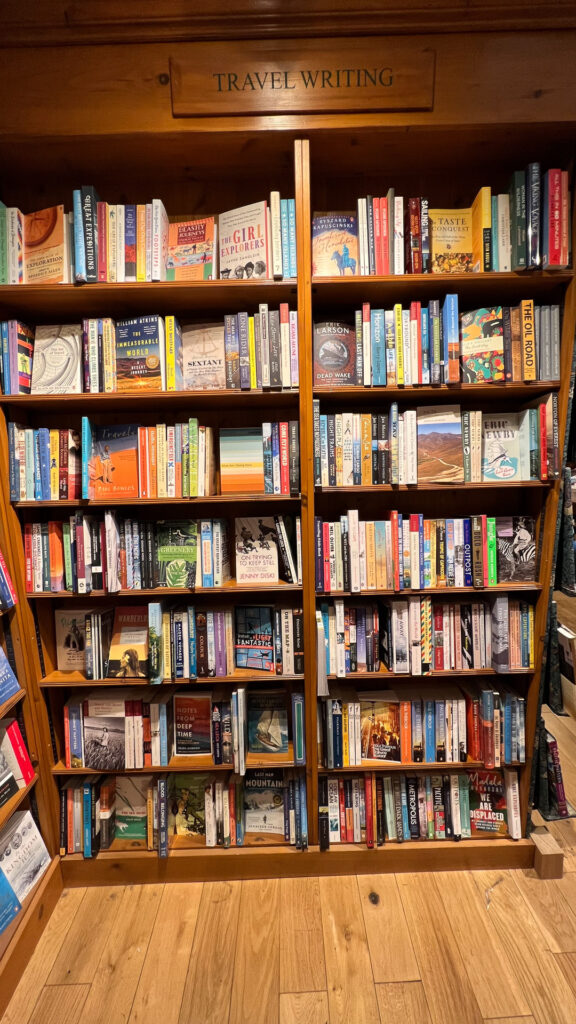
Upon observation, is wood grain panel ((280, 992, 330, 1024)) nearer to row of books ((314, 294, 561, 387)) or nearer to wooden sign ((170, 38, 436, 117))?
row of books ((314, 294, 561, 387))

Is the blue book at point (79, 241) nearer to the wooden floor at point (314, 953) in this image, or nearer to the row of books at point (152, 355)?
the row of books at point (152, 355)

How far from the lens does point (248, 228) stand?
1412 millimetres

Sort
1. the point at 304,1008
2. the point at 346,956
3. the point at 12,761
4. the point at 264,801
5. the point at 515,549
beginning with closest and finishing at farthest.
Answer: the point at 304,1008, the point at 346,956, the point at 12,761, the point at 515,549, the point at 264,801

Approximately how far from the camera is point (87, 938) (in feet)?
4.60

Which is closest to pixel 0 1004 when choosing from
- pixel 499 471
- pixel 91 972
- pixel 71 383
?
pixel 91 972

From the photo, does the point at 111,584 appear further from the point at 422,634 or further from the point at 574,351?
the point at 574,351

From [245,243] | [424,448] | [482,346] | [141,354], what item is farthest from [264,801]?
[245,243]

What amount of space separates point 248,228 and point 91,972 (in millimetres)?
2153

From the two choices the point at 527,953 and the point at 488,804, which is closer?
the point at 527,953

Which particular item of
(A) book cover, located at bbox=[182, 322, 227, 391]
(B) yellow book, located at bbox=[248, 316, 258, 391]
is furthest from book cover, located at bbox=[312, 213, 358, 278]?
(A) book cover, located at bbox=[182, 322, 227, 391]

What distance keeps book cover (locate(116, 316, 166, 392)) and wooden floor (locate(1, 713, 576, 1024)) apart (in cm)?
163

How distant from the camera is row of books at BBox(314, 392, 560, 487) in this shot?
1.45 meters

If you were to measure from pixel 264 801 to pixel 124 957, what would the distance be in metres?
0.55

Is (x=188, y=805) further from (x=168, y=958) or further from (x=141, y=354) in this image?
(x=141, y=354)
